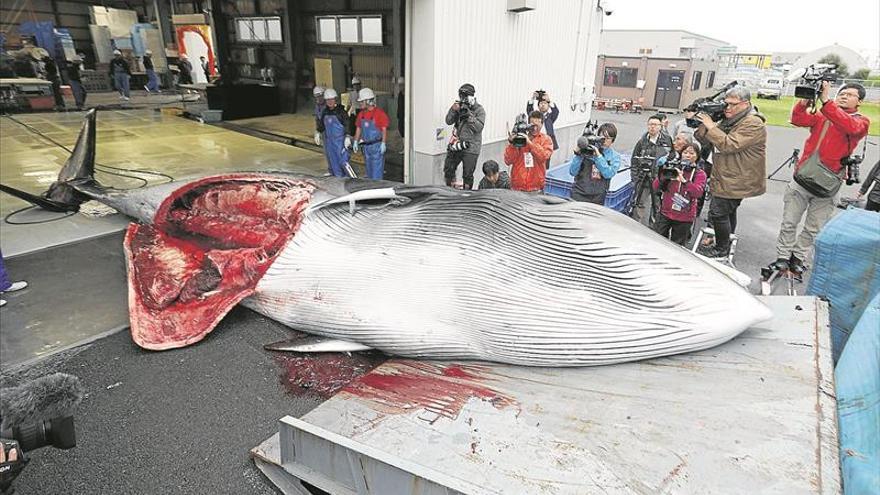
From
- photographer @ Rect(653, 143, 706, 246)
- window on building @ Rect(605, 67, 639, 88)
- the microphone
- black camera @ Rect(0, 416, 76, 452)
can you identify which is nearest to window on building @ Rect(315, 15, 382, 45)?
photographer @ Rect(653, 143, 706, 246)

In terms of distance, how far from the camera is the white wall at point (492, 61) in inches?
349

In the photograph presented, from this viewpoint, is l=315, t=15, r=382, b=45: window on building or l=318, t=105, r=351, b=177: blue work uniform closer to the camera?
l=318, t=105, r=351, b=177: blue work uniform

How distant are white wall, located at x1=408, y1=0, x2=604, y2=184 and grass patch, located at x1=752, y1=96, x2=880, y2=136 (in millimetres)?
13110

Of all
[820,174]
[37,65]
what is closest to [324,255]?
[820,174]

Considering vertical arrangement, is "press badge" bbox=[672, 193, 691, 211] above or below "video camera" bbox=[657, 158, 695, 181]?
below

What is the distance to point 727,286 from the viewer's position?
3.13m

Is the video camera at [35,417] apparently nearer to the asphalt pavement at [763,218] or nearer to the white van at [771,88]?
the asphalt pavement at [763,218]

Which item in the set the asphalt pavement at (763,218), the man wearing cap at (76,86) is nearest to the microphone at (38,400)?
the asphalt pavement at (763,218)

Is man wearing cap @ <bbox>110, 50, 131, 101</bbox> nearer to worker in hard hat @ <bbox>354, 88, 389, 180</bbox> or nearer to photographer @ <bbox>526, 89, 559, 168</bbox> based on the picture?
worker in hard hat @ <bbox>354, 88, 389, 180</bbox>

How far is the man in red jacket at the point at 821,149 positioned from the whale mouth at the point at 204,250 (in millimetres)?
5728

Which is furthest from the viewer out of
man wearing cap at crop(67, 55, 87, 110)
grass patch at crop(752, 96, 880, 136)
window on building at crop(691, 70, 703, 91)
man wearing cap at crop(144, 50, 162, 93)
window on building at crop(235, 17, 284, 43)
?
window on building at crop(691, 70, 703, 91)

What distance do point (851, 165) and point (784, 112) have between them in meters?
29.3

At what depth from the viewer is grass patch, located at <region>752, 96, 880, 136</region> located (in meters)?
24.3

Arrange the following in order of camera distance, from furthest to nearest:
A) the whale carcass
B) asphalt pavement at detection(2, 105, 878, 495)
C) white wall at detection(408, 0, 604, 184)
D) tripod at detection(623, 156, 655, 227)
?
1. white wall at detection(408, 0, 604, 184)
2. tripod at detection(623, 156, 655, 227)
3. asphalt pavement at detection(2, 105, 878, 495)
4. the whale carcass
